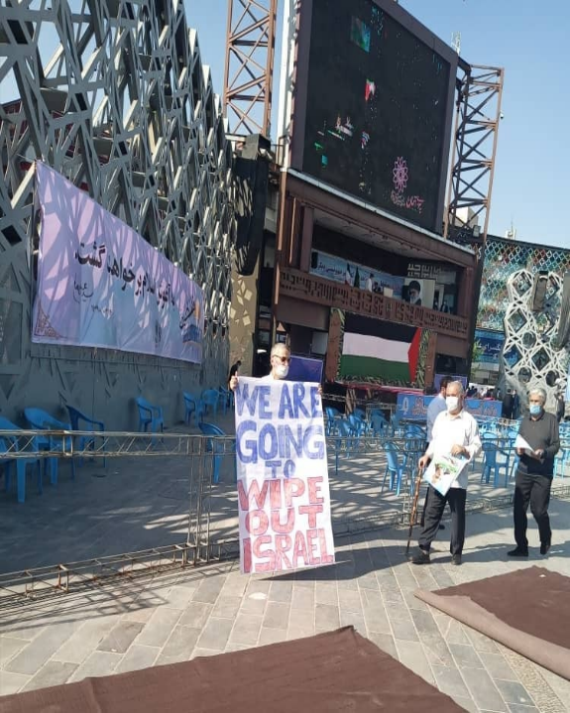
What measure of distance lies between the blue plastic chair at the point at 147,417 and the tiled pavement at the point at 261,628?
5869 mm

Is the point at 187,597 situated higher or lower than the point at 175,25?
lower

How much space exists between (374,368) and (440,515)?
70.1ft

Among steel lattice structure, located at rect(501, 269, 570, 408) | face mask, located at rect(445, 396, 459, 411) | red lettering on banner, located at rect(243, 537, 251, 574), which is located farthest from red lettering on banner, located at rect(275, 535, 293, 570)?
steel lattice structure, located at rect(501, 269, 570, 408)

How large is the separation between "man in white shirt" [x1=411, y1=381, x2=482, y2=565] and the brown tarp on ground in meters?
2.14

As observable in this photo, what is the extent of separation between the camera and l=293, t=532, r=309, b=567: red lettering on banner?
4.71 meters

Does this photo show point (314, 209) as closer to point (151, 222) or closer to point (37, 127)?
point (151, 222)

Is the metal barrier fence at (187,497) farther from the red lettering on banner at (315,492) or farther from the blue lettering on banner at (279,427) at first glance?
the red lettering on banner at (315,492)

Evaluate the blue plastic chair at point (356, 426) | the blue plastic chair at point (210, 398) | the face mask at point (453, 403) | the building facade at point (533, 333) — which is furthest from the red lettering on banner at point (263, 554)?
the building facade at point (533, 333)

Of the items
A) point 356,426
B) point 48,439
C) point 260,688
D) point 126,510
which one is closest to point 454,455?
point 260,688

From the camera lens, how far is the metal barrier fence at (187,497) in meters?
4.23

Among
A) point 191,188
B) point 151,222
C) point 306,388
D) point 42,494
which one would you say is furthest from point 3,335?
point 191,188

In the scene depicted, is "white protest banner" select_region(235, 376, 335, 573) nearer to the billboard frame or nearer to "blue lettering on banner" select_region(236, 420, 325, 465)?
"blue lettering on banner" select_region(236, 420, 325, 465)

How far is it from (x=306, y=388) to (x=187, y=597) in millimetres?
2066

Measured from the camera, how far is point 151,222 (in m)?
11.7
